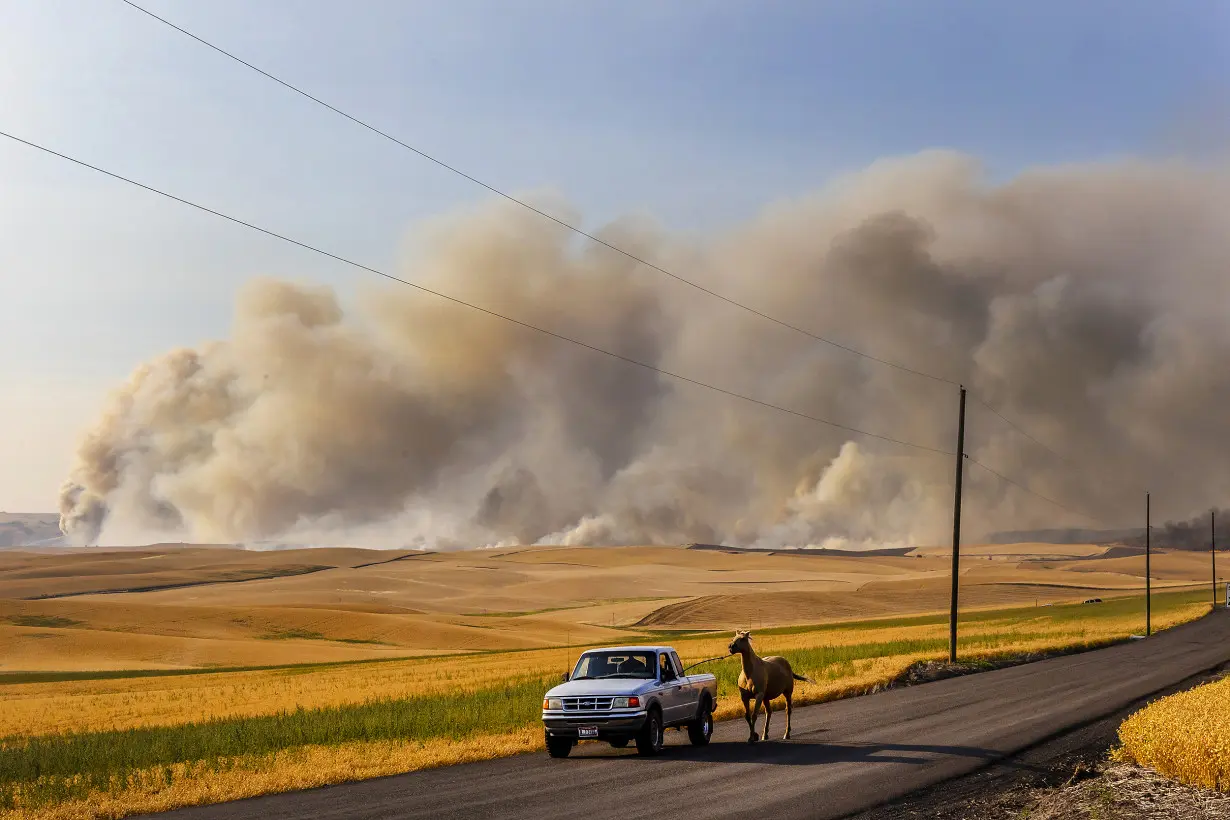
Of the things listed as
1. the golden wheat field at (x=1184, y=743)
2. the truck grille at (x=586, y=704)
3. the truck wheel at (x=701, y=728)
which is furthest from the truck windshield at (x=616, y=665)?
the golden wheat field at (x=1184, y=743)

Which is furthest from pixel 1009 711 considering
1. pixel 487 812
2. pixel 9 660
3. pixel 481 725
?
pixel 9 660

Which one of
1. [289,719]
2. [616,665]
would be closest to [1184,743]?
[616,665]

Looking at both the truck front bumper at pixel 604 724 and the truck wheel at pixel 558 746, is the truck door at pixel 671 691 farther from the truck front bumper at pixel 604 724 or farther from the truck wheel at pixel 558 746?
the truck wheel at pixel 558 746

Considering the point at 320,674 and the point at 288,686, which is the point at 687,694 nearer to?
the point at 288,686

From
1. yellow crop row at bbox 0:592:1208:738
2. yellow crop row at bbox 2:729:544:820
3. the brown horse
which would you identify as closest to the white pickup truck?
the brown horse

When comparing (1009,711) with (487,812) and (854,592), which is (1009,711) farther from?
(854,592)

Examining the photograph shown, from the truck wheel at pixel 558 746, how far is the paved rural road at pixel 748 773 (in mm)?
275

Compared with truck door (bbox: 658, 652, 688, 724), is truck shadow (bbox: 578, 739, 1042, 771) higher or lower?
lower

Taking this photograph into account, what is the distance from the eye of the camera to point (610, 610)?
153 m

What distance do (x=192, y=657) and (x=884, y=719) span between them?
252 feet

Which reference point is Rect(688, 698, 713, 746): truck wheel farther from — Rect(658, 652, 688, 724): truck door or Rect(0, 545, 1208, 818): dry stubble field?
Rect(0, 545, 1208, 818): dry stubble field

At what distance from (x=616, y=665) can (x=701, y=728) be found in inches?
94.5

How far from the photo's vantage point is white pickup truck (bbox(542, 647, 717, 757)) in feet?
71.9

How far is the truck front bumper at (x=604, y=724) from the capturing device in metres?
21.8
